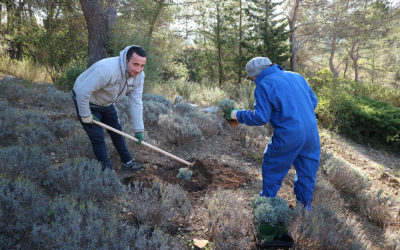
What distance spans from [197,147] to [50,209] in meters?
3.07

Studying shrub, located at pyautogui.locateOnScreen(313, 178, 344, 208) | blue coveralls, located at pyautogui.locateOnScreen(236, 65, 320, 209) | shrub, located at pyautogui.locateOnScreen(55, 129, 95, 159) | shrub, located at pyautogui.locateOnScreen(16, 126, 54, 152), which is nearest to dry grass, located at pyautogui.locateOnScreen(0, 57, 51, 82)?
shrub, located at pyautogui.locateOnScreen(16, 126, 54, 152)

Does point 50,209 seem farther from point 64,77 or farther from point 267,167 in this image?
point 64,77

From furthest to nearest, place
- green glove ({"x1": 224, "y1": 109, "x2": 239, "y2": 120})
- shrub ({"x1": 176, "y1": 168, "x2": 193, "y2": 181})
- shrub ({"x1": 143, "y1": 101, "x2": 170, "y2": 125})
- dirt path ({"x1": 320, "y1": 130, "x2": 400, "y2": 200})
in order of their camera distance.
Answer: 1. shrub ({"x1": 143, "y1": 101, "x2": 170, "y2": 125})
2. dirt path ({"x1": 320, "y1": 130, "x2": 400, "y2": 200})
3. shrub ({"x1": 176, "y1": 168, "x2": 193, "y2": 181})
4. green glove ({"x1": 224, "y1": 109, "x2": 239, "y2": 120})

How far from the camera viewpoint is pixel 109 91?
2.89m

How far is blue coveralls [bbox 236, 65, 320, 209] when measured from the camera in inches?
101

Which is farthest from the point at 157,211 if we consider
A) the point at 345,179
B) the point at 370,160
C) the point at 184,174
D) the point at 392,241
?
the point at 370,160

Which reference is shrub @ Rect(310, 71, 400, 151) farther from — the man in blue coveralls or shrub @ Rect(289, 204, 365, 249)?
shrub @ Rect(289, 204, 365, 249)

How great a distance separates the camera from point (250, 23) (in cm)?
1233

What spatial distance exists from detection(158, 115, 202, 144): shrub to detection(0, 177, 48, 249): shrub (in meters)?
2.68

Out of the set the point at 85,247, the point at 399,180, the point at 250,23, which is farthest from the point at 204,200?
the point at 250,23

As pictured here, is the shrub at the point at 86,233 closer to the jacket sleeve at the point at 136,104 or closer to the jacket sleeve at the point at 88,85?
the jacket sleeve at the point at 88,85

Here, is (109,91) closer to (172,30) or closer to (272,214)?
(272,214)

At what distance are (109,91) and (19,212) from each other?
1482mm

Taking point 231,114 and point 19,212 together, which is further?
point 231,114
